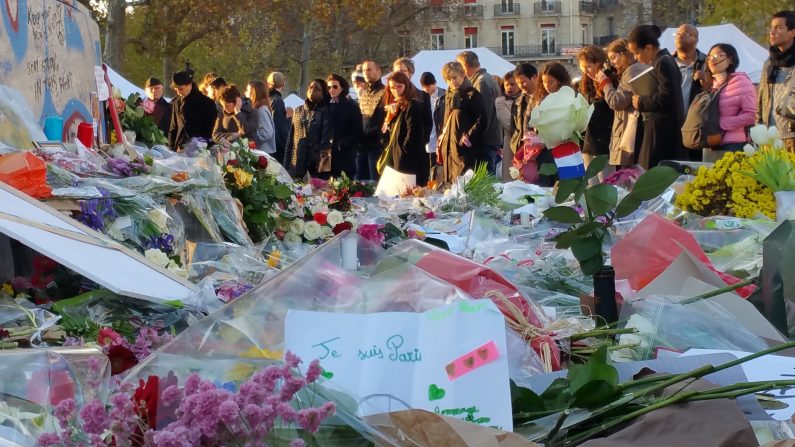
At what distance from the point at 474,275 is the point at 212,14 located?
2737cm

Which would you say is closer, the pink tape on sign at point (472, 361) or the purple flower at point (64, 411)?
the purple flower at point (64, 411)

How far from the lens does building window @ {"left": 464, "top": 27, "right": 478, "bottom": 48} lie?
7481 centimetres

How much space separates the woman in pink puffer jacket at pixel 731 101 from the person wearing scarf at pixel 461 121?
92.7 inches

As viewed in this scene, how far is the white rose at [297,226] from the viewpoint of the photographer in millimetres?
5575

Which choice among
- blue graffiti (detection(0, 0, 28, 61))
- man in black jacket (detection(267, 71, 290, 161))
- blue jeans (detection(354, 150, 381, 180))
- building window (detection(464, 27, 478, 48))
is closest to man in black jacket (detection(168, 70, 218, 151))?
blue jeans (detection(354, 150, 381, 180))

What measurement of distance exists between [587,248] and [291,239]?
282 centimetres

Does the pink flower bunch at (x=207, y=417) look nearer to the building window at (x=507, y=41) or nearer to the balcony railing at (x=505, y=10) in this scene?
the building window at (x=507, y=41)

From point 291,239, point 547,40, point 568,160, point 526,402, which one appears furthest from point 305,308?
point 547,40

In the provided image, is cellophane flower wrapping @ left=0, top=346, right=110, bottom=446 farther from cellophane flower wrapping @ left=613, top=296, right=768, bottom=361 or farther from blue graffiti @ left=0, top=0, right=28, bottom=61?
blue graffiti @ left=0, top=0, right=28, bottom=61

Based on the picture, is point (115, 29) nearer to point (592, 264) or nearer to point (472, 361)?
point (592, 264)

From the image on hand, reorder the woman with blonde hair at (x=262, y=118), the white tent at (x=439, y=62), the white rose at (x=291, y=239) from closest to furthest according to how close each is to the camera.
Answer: the white rose at (x=291, y=239)
the woman with blonde hair at (x=262, y=118)
the white tent at (x=439, y=62)

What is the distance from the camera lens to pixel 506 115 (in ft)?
36.7

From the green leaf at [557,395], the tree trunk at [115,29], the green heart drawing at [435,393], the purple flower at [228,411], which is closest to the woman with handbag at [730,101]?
the green leaf at [557,395]

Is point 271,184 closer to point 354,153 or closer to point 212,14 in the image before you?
point 354,153
